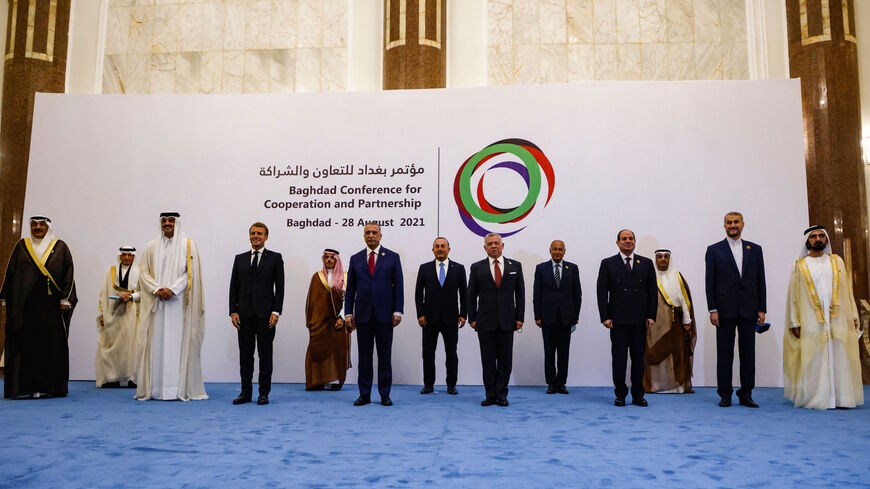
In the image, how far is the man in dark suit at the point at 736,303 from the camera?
5445 mm

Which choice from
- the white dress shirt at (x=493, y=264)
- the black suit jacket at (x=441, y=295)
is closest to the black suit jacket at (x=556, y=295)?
the black suit jacket at (x=441, y=295)

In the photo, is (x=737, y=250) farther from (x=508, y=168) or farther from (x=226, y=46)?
(x=226, y=46)

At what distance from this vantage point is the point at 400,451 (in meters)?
3.56

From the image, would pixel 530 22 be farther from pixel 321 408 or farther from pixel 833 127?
pixel 321 408

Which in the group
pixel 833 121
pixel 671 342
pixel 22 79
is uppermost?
pixel 22 79

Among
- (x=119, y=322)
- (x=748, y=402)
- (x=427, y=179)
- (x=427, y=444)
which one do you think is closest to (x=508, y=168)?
(x=427, y=179)

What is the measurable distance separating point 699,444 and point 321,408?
2.83m

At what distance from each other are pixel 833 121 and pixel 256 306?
277 inches

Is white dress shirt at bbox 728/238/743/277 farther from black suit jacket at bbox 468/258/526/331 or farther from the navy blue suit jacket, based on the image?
the navy blue suit jacket

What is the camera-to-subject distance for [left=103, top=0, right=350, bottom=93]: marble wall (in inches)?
384

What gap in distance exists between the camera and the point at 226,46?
9.88 metres

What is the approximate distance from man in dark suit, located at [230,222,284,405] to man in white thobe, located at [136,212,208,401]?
0.59m

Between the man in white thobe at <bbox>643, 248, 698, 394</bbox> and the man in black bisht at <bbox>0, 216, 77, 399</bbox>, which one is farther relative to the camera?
the man in white thobe at <bbox>643, 248, 698, 394</bbox>

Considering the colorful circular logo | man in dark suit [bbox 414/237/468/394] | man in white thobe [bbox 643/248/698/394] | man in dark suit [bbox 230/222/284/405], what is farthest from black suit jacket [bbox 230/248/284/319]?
man in white thobe [bbox 643/248/698/394]
